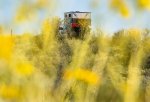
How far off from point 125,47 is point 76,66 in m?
0.32

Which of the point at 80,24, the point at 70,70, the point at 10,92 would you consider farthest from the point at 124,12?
the point at 80,24

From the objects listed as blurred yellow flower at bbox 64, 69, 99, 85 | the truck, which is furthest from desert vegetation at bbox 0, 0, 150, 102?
the truck

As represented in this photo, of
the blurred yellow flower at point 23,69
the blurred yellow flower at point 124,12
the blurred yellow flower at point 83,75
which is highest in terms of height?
the blurred yellow flower at point 124,12

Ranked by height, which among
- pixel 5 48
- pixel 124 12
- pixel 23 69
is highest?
pixel 124 12

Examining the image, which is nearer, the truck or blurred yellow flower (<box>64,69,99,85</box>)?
blurred yellow flower (<box>64,69,99,85</box>)

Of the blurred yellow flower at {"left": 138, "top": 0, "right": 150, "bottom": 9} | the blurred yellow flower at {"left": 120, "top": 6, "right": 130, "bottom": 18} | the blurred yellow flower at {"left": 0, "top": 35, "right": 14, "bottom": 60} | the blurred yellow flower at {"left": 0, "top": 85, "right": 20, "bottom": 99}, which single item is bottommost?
the blurred yellow flower at {"left": 0, "top": 85, "right": 20, "bottom": 99}

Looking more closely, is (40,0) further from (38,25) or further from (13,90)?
(13,90)

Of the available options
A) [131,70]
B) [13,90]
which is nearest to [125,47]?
[131,70]

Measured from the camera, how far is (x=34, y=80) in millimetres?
2406

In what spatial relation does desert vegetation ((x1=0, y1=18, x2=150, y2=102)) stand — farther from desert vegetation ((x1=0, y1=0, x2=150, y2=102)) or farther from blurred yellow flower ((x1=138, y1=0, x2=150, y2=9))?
blurred yellow flower ((x1=138, y1=0, x2=150, y2=9))

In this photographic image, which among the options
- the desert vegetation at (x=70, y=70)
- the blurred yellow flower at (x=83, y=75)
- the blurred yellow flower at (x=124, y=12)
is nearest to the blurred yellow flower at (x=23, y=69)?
the desert vegetation at (x=70, y=70)

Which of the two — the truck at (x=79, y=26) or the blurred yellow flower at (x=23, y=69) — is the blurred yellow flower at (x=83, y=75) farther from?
the truck at (x=79, y=26)

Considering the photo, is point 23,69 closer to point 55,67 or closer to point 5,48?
point 5,48

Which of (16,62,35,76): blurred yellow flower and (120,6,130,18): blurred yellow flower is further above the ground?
(120,6,130,18): blurred yellow flower
